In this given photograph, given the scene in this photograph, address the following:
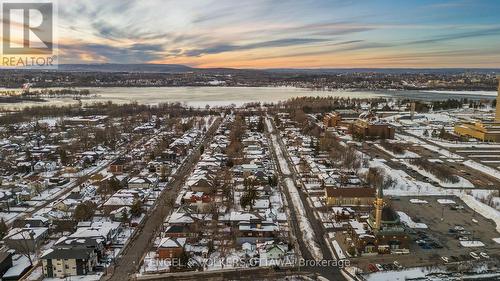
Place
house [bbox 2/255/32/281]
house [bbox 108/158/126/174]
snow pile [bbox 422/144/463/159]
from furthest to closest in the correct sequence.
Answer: snow pile [bbox 422/144/463/159] < house [bbox 108/158/126/174] < house [bbox 2/255/32/281]

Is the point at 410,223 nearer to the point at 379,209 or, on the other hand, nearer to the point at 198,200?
the point at 379,209

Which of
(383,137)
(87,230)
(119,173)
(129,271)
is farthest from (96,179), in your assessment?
(383,137)

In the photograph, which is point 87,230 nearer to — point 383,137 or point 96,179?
point 96,179

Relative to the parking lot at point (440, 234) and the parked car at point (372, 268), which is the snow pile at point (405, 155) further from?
the parked car at point (372, 268)

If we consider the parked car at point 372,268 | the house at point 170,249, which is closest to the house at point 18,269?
the house at point 170,249

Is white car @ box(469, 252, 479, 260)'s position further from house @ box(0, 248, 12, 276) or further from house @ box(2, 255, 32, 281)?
house @ box(0, 248, 12, 276)

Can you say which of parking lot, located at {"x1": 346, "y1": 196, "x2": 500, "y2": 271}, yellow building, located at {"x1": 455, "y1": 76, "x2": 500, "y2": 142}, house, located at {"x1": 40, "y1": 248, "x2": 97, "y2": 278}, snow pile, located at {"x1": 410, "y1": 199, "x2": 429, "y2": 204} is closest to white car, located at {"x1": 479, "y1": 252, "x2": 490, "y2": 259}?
parking lot, located at {"x1": 346, "y1": 196, "x2": 500, "y2": 271}
